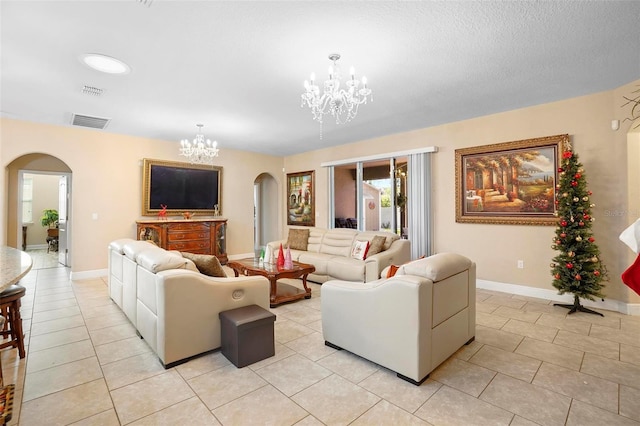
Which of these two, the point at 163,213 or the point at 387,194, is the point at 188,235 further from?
the point at 387,194

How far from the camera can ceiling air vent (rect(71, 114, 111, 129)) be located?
16.2 ft

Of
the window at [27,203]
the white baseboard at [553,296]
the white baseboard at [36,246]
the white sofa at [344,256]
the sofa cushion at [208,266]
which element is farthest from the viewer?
the window at [27,203]

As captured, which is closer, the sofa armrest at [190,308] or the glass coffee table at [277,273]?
the sofa armrest at [190,308]

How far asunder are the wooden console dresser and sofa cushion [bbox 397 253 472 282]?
5.30 metres

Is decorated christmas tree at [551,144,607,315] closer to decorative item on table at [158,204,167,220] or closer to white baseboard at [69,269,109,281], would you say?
decorative item on table at [158,204,167,220]

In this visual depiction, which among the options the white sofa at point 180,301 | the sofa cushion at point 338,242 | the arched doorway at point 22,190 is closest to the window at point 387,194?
the sofa cushion at point 338,242

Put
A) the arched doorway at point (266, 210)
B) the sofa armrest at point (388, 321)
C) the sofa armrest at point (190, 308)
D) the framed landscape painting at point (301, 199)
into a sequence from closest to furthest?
the sofa armrest at point (388, 321) → the sofa armrest at point (190, 308) → the framed landscape painting at point (301, 199) → the arched doorway at point (266, 210)

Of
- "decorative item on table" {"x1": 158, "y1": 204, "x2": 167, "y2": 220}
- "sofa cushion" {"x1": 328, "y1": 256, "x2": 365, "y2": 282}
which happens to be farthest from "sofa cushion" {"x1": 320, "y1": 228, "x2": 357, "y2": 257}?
"decorative item on table" {"x1": 158, "y1": 204, "x2": 167, "y2": 220}

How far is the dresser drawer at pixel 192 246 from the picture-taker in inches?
248

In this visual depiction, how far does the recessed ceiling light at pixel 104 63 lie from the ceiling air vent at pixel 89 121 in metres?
2.14

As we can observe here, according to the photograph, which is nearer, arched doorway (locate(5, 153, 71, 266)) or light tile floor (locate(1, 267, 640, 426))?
light tile floor (locate(1, 267, 640, 426))

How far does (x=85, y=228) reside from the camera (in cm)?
575

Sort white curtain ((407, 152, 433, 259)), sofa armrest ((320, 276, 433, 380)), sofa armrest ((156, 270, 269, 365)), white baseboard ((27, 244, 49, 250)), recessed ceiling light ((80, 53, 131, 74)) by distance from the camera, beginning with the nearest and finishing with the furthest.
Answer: sofa armrest ((320, 276, 433, 380)) → sofa armrest ((156, 270, 269, 365)) → recessed ceiling light ((80, 53, 131, 74)) → white curtain ((407, 152, 433, 259)) → white baseboard ((27, 244, 49, 250))

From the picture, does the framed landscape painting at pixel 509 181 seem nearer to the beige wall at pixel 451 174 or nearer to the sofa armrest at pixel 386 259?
the beige wall at pixel 451 174
